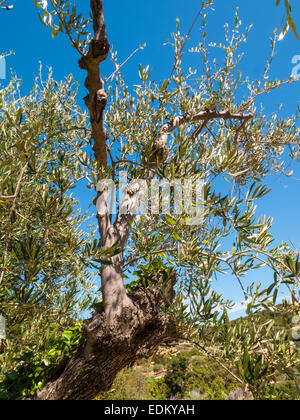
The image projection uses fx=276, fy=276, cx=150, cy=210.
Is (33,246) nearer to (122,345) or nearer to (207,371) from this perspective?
(122,345)

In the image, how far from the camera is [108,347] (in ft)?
8.98

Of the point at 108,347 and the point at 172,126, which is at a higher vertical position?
the point at 172,126

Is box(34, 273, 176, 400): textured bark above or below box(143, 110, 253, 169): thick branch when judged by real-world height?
below

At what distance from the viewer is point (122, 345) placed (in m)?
2.78

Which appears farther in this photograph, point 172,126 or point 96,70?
point 172,126

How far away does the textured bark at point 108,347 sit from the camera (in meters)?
2.73

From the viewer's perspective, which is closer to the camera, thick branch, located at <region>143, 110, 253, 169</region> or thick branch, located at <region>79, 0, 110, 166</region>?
thick branch, located at <region>79, 0, 110, 166</region>

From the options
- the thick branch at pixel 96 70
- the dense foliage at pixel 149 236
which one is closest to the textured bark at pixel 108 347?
the dense foliage at pixel 149 236

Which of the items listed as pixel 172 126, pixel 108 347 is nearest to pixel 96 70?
pixel 172 126

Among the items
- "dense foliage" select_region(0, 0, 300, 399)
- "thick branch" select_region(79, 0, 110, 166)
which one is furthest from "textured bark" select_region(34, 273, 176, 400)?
"thick branch" select_region(79, 0, 110, 166)

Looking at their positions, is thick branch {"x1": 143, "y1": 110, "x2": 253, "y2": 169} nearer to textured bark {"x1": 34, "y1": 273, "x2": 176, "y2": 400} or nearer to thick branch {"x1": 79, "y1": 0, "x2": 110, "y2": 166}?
thick branch {"x1": 79, "y1": 0, "x2": 110, "y2": 166}

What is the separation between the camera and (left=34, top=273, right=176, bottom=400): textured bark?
2730mm

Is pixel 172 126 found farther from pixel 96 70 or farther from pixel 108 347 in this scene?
pixel 108 347

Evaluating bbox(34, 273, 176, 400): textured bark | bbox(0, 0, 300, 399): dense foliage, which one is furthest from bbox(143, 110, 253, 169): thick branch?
bbox(34, 273, 176, 400): textured bark
